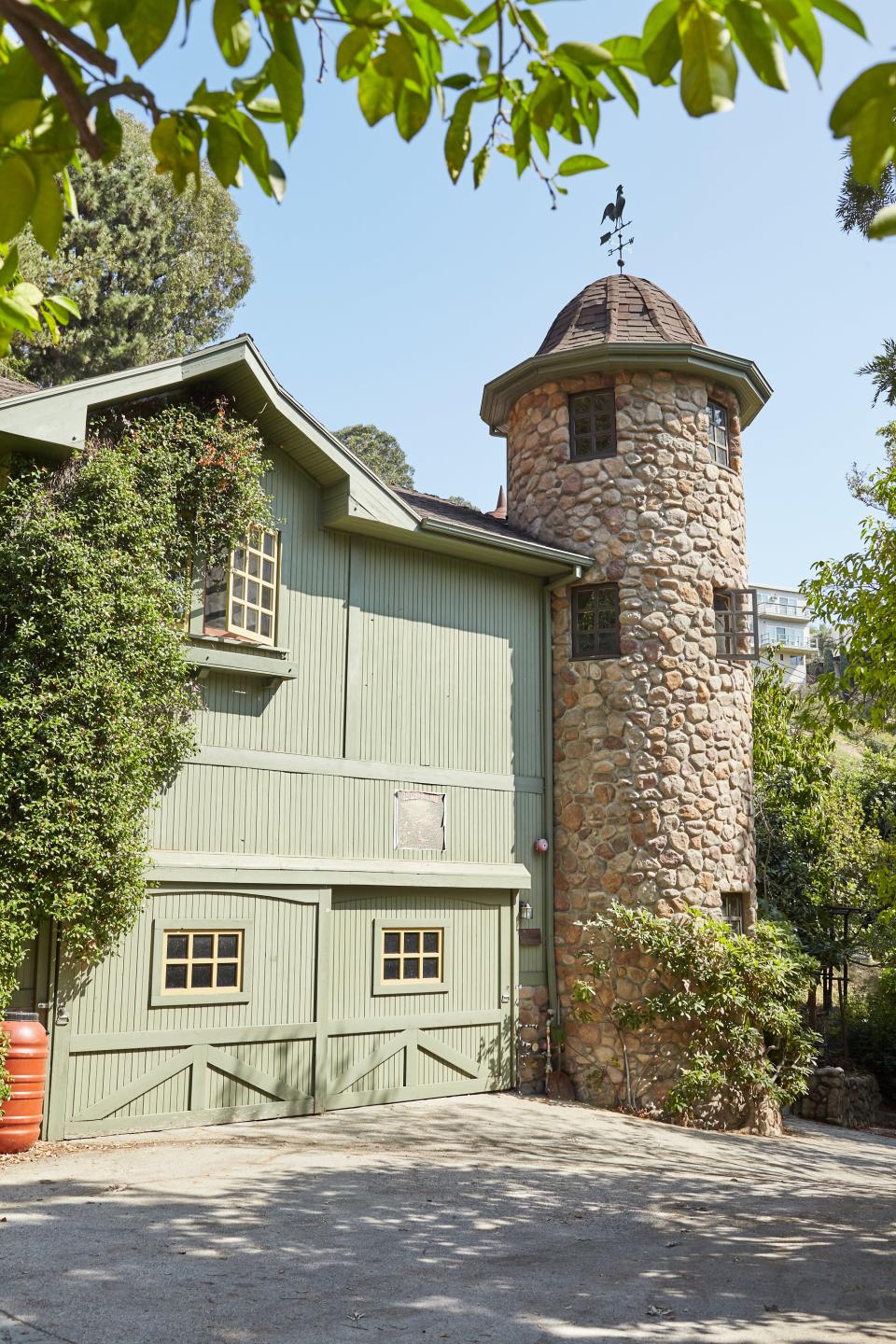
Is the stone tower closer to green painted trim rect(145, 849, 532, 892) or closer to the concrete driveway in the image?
green painted trim rect(145, 849, 532, 892)

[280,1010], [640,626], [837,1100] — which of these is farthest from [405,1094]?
[837,1100]

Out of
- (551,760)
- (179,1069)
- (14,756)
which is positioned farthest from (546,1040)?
(14,756)

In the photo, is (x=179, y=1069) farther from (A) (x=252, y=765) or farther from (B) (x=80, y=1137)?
(A) (x=252, y=765)

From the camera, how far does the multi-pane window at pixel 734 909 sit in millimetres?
12883

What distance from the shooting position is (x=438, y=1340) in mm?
4898

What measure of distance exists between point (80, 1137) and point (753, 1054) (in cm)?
690

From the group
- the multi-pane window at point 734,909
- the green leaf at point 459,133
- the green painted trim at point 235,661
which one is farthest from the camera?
the multi-pane window at point 734,909

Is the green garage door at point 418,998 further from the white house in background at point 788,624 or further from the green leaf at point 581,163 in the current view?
the white house in background at point 788,624

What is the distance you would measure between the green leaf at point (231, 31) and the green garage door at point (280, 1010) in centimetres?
791

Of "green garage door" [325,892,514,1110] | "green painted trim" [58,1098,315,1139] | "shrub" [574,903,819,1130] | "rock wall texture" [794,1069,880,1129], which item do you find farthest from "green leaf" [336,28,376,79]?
"rock wall texture" [794,1069,880,1129]

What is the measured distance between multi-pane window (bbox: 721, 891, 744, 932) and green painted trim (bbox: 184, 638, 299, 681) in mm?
5814

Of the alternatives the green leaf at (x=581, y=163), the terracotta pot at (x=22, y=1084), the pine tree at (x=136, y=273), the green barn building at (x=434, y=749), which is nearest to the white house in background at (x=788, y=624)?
the pine tree at (x=136, y=273)

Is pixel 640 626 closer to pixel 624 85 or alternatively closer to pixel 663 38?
pixel 624 85

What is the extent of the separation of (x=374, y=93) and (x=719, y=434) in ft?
39.5
